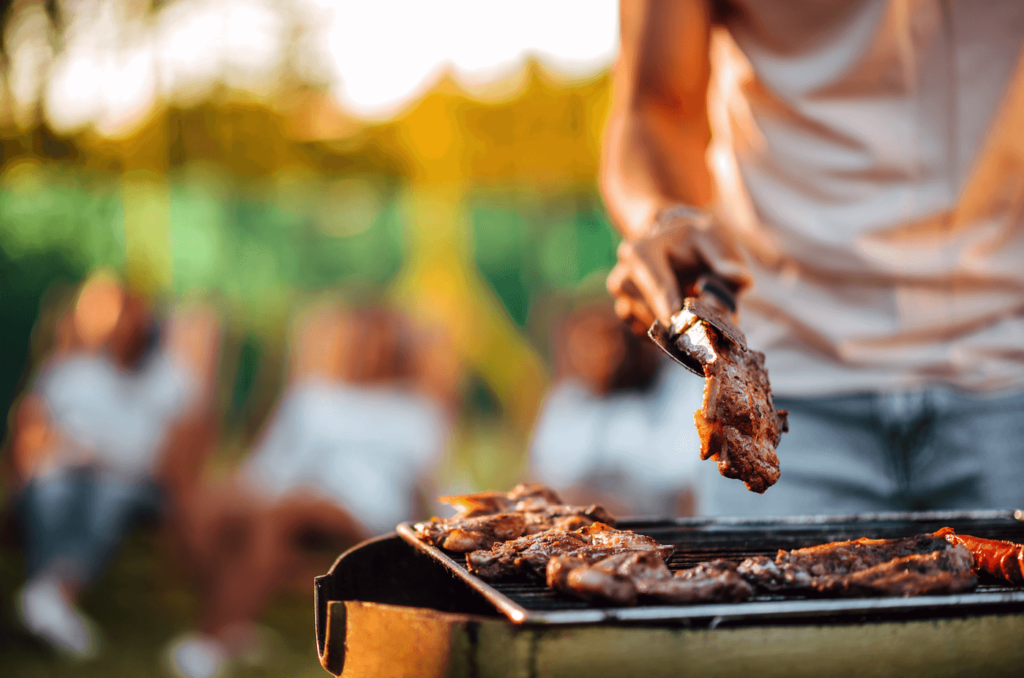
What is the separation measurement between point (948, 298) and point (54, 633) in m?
5.41

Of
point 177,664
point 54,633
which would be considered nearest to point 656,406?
point 177,664

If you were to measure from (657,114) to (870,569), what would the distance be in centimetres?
147

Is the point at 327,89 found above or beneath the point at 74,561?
above

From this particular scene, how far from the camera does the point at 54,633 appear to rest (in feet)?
16.7

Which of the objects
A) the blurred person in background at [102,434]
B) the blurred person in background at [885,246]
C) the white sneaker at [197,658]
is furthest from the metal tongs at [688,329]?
the blurred person in background at [102,434]

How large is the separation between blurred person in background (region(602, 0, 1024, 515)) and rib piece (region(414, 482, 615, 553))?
49 cm

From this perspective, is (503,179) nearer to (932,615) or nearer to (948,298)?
(948,298)

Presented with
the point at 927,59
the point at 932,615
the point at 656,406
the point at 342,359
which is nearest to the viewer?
the point at 932,615

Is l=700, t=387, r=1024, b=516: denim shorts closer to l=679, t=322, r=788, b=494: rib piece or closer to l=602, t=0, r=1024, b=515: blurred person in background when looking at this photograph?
l=602, t=0, r=1024, b=515: blurred person in background

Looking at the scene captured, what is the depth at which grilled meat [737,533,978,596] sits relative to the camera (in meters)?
1.26

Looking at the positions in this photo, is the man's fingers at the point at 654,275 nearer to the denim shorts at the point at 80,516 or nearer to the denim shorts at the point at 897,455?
→ the denim shorts at the point at 897,455

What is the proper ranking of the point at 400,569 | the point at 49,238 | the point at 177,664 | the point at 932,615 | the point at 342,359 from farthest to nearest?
1. the point at 49,238
2. the point at 342,359
3. the point at 177,664
4. the point at 400,569
5. the point at 932,615

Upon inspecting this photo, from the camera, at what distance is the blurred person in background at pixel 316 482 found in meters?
5.29

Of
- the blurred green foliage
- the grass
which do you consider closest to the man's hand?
the grass
